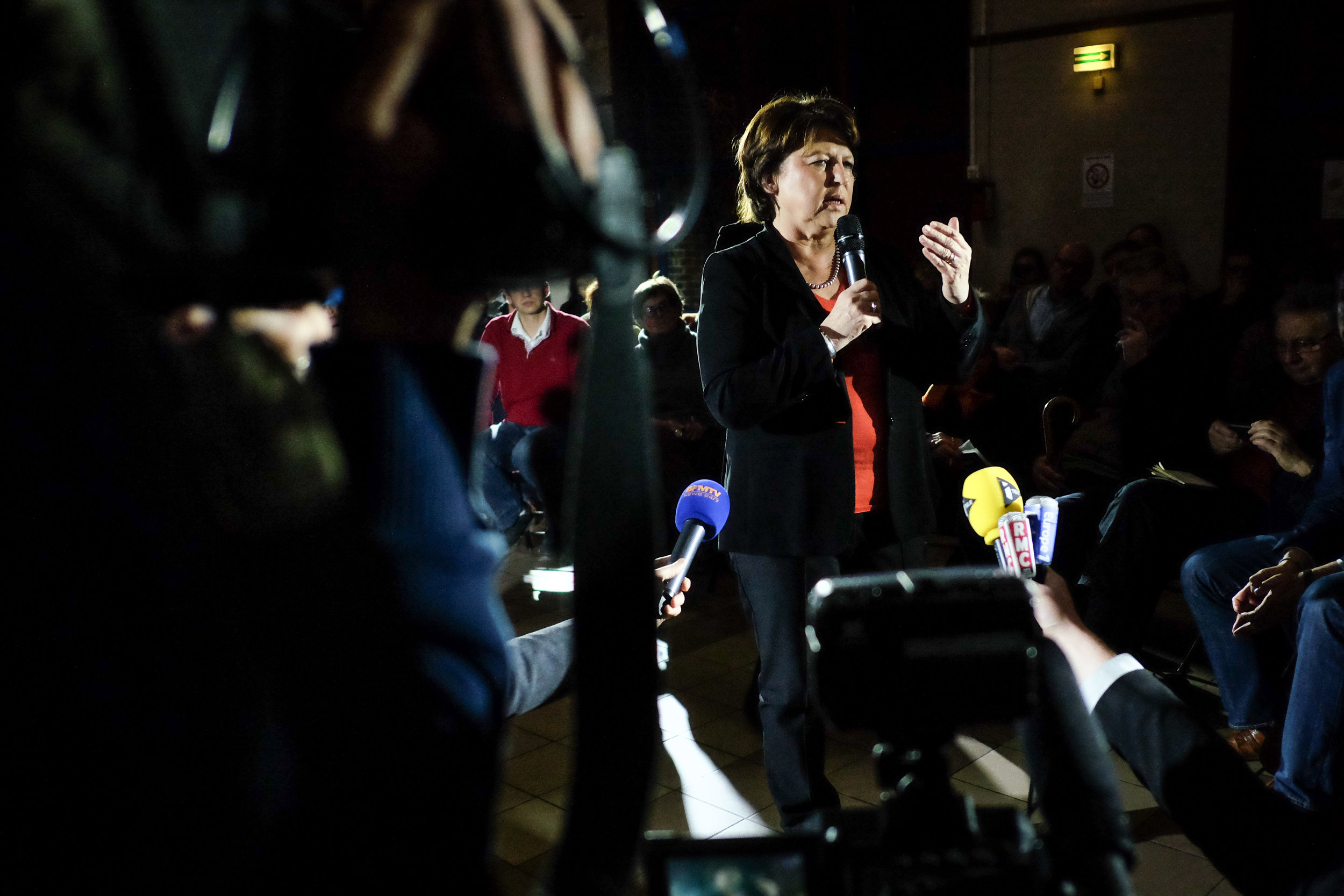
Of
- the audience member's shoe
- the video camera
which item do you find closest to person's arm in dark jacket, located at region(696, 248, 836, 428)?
the video camera

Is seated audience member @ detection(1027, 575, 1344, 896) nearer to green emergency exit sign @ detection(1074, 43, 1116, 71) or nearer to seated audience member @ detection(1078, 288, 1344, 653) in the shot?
seated audience member @ detection(1078, 288, 1344, 653)

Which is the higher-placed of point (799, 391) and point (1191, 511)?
point (799, 391)

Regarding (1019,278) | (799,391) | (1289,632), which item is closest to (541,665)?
(799,391)

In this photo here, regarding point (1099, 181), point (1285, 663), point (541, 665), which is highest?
point (1099, 181)

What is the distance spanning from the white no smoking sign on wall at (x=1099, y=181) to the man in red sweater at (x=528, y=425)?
5744 mm

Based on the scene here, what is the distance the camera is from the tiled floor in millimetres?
2350

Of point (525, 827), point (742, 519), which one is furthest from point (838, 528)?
point (525, 827)

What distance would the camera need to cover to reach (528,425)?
1896 millimetres

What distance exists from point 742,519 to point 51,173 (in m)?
1.76

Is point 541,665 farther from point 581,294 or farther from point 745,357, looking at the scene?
point 745,357

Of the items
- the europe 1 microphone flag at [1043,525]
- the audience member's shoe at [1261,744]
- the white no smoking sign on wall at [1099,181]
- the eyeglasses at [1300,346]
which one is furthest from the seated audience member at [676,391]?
the white no smoking sign on wall at [1099,181]

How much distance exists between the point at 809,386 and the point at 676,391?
9.68 feet

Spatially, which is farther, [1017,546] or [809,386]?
[809,386]

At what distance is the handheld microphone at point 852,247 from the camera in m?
2.12
